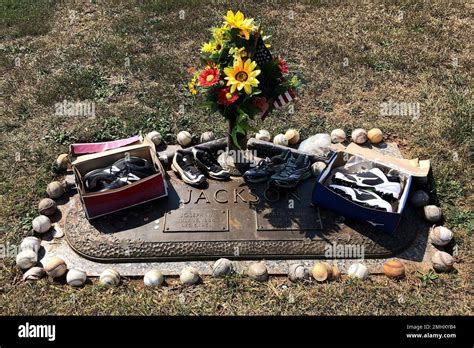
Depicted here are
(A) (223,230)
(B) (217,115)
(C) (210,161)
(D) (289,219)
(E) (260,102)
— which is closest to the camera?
(E) (260,102)

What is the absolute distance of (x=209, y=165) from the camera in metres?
6.21

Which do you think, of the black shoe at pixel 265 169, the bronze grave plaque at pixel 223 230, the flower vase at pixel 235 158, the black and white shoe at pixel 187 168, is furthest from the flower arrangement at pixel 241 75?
the bronze grave plaque at pixel 223 230

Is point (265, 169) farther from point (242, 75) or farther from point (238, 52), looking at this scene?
point (238, 52)

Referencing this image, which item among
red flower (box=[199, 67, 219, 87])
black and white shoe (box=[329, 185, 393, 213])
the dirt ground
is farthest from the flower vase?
black and white shoe (box=[329, 185, 393, 213])

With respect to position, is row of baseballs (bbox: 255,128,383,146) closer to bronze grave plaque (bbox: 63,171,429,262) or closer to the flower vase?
the flower vase

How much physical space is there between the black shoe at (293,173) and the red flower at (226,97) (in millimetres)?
1175

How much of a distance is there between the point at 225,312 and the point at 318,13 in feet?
25.3

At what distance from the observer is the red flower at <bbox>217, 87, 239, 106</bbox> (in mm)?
5277

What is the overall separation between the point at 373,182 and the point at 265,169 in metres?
1.38

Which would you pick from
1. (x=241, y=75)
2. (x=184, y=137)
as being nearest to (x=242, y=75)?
(x=241, y=75)

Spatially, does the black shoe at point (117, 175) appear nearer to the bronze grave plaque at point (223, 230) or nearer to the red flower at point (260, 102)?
the bronze grave plaque at point (223, 230)

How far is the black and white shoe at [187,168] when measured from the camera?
6021 mm

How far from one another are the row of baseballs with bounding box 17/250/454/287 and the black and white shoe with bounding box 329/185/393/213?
0.66 meters
